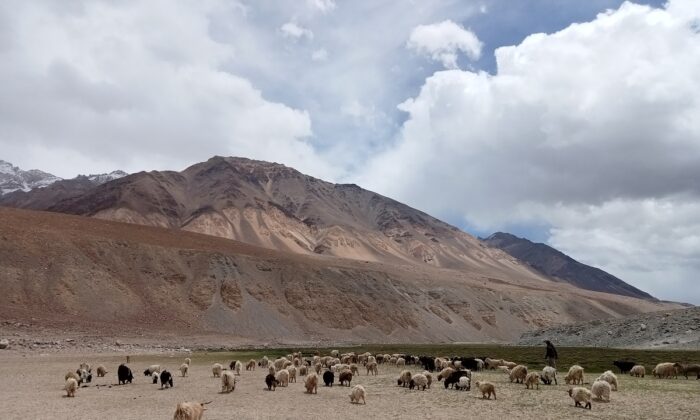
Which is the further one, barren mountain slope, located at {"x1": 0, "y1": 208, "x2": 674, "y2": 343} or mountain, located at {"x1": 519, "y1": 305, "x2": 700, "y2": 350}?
barren mountain slope, located at {"x1": 0, "y1": 208, "x2": 674, "y2": 343}

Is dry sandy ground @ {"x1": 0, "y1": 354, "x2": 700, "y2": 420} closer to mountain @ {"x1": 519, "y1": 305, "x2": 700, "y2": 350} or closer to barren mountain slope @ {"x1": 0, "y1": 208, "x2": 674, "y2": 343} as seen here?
mountain @ {"x1": 519, "y1": 305, "x2": 700, "y2": 350}

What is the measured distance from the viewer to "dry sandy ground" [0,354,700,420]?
18844 mm

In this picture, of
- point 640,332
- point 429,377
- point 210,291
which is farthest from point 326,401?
point 210,291

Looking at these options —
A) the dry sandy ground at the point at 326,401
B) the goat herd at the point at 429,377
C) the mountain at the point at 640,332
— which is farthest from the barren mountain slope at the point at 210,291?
the dry sandy ground at the point at 326,401

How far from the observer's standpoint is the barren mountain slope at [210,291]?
2977 inches

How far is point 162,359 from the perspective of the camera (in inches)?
1898

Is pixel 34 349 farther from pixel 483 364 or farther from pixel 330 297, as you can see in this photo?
pixel 330 297

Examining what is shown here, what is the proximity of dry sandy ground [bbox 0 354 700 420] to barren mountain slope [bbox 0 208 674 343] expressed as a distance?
153 feet

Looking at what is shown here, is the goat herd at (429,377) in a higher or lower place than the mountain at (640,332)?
lower

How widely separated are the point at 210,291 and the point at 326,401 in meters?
72.9

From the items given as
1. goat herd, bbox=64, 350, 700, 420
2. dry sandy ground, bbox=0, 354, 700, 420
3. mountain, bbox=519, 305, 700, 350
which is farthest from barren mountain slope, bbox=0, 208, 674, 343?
dry sandy ground, bbox=0, 354, 700, 420

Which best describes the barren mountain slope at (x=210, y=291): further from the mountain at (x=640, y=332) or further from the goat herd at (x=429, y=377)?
the goat herd at (x=429, y=377)

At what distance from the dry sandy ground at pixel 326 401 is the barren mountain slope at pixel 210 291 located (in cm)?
4663

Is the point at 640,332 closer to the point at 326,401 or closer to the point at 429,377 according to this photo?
the point at 429,377
